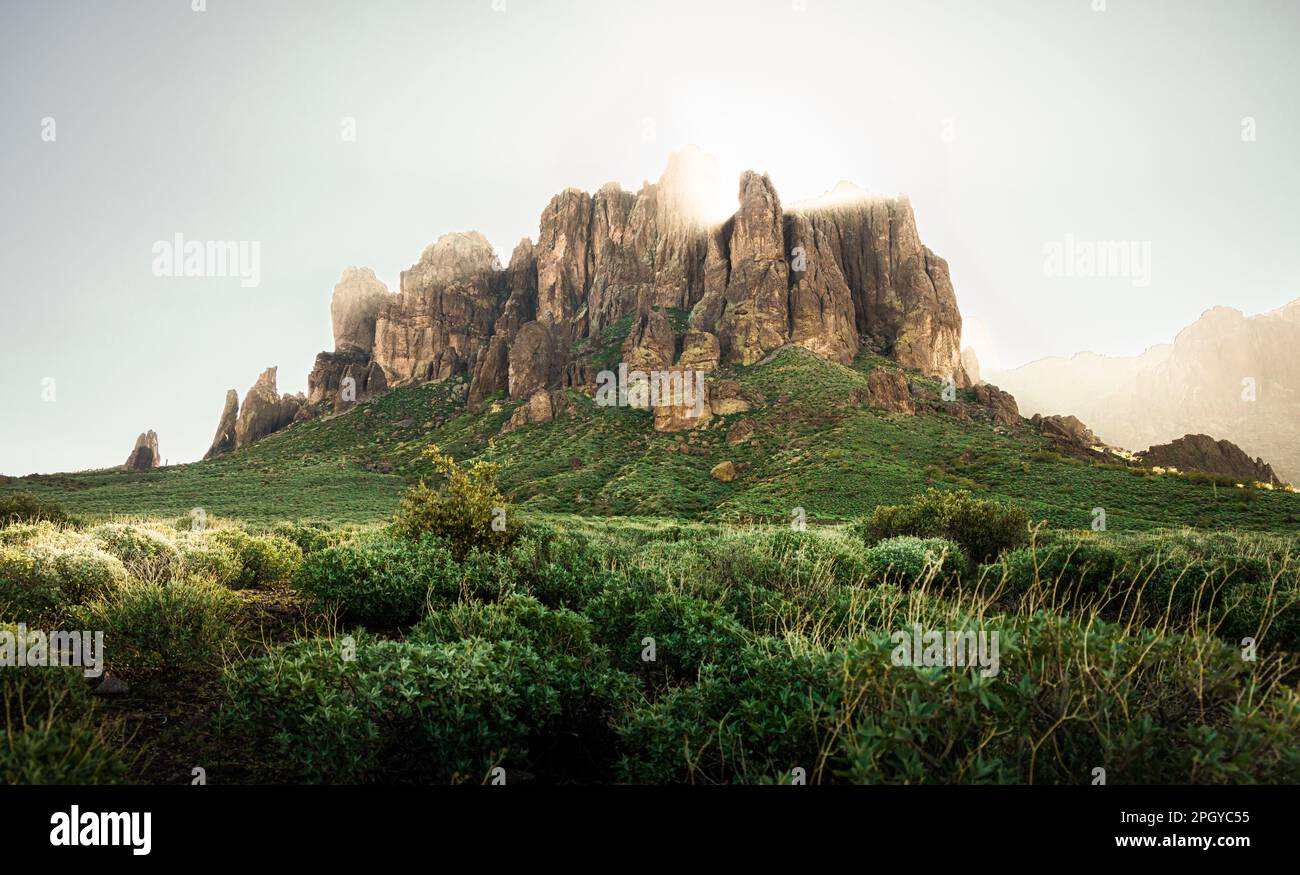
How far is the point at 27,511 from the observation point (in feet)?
56.7

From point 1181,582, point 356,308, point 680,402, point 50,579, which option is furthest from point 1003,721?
point 356,308

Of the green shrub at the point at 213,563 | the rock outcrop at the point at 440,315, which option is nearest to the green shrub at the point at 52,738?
the green shrub at the point at 213,563

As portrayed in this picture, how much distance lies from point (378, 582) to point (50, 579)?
4.42 m

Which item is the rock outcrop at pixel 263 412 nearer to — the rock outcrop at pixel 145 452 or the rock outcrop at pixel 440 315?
the rock outcrop at pixel 145 452

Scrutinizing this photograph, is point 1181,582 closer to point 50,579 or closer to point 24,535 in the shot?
point 50,579

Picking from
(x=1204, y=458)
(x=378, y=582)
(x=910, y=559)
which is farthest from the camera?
(x=1204, y=458)

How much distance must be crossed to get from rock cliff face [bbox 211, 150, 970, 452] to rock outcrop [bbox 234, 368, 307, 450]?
0.94ft

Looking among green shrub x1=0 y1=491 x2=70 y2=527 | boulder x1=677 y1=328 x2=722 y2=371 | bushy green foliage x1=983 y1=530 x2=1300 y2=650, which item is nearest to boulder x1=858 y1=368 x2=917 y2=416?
boulder x1=677 y1=328 x2=722 y2=371

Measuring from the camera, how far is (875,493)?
120ft
